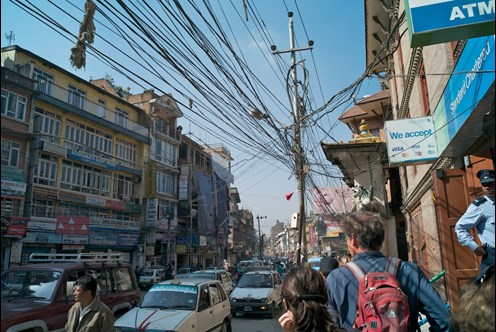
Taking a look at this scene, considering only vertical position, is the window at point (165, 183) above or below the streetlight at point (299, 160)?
above

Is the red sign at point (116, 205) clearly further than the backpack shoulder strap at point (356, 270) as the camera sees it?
Yes

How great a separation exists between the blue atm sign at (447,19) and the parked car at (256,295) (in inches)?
394

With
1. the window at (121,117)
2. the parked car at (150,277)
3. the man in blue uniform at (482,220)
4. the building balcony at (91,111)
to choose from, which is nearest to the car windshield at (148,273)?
the parked car at (150,277)

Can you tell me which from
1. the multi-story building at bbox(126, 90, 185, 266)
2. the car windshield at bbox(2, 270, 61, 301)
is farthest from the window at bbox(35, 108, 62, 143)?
the car windshield at bbox(2, 270, 61, 301)

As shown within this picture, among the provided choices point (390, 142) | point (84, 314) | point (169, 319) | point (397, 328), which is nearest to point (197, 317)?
point (169, 319)

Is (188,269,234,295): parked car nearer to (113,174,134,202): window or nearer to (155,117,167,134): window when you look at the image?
(113,174,134,202): window

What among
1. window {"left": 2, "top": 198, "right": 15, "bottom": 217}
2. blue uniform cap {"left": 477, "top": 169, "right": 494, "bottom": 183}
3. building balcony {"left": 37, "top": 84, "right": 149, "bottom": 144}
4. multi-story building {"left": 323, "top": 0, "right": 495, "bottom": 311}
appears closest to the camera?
blue uniform cap {"left": 477, "top": 169, "right": 494, "bottom": 183}

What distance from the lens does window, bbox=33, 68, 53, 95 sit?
86.3 ft

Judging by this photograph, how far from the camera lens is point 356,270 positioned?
2.82 m

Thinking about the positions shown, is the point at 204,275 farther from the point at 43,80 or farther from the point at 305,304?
the point at 43,80

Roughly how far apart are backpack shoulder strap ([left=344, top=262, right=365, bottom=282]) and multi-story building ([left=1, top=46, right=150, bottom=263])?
2485 centimetres

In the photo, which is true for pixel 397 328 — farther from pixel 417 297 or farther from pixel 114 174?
pixel 114 174

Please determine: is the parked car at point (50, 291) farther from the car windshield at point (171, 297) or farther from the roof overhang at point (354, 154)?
the roof overhang at point (354, 154)

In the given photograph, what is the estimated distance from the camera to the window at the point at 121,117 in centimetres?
3411
